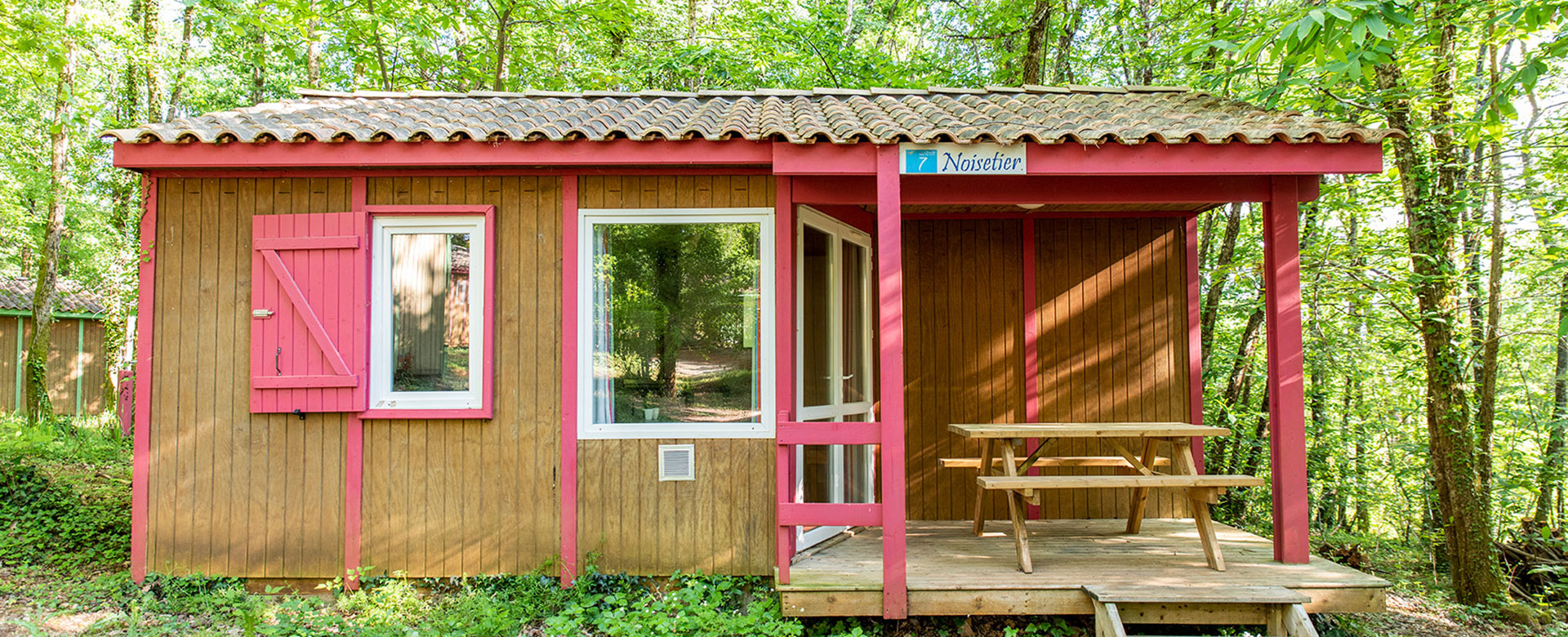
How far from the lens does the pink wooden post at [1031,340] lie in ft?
18.0

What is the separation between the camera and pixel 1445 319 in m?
5.48

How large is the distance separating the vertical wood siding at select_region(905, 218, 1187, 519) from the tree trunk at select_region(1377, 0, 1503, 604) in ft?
5.73

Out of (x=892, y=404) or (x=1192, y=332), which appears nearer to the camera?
(x=892, y=404)

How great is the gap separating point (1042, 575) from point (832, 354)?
1738 mm

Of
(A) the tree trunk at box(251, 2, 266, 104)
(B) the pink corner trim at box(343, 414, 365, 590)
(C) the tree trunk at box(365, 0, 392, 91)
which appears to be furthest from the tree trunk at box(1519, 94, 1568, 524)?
(A) the tree trunk at box(251, 2, 266, 104)

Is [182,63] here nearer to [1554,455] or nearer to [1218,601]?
[1218,601]

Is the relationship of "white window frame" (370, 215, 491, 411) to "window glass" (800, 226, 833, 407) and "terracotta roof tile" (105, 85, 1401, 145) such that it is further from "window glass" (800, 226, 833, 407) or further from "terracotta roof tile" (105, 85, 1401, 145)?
"window glass" (800, 226, 833, 407)

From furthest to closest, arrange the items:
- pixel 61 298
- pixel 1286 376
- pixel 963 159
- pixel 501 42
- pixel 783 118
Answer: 1. pixel 61 298
2. pixel 501 42
3. pixel 783 118
4. pixel 1286 376
5. pixel 963 159

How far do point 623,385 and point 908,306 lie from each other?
2.26 m

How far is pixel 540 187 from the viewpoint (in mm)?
4406

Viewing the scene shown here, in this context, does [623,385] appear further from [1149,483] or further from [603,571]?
[1149,483]

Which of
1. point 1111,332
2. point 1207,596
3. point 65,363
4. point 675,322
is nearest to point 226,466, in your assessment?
point 675,322

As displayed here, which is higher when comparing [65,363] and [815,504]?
[65,363]

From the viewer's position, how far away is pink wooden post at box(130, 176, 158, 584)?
430 cm
